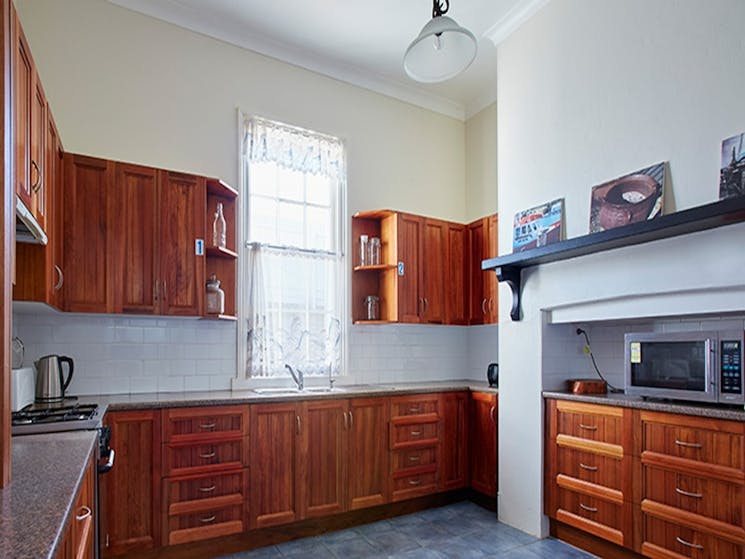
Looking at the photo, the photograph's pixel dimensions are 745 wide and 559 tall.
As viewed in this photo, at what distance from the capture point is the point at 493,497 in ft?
12.6

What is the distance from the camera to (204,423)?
3059 millimetres

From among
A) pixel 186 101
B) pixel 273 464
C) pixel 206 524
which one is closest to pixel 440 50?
pixel 186 101

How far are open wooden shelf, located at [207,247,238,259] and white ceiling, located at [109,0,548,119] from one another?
168 cm

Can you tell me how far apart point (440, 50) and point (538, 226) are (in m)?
1.44

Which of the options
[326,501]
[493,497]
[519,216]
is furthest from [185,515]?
[519,216]

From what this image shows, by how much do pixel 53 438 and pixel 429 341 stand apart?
130 inches

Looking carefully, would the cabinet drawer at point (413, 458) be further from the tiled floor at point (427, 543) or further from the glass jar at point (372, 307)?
the glass jar at point (372, 307)

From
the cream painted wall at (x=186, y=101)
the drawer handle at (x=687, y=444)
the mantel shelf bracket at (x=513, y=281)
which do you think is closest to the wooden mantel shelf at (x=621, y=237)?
the mantel shelf bracket at (x=513, y=281)

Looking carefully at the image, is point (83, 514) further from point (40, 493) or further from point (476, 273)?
point (476, 273)

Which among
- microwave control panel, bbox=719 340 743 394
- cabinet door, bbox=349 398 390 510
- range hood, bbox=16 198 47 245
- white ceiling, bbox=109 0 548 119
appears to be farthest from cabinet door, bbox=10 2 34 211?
microwave control panel, bbox=719 340 743 394

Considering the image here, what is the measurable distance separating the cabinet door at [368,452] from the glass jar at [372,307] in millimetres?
835

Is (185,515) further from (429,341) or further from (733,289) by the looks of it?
(733,289)

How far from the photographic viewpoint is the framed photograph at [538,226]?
3.30 metres

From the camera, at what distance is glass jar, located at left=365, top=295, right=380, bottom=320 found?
14.1ft
